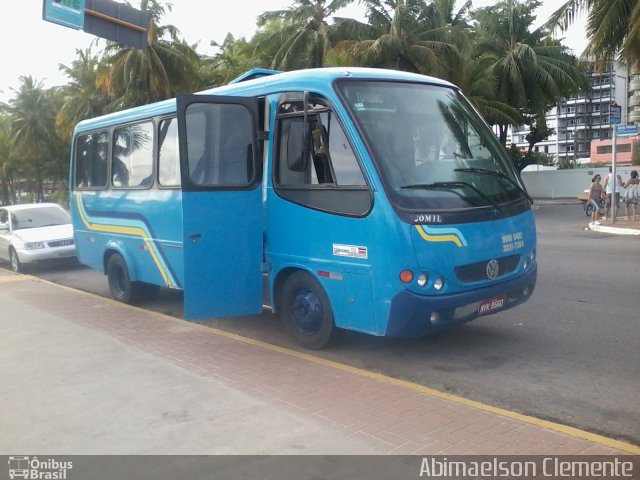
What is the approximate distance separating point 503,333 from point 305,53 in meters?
22.5

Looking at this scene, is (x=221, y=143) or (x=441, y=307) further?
(x=221, y=143)

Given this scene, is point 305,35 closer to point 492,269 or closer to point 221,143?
point 221,143

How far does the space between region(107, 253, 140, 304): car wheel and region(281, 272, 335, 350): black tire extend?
3.65 metres

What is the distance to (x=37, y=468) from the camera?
4406mm

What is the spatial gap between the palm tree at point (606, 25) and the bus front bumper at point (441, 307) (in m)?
14.7

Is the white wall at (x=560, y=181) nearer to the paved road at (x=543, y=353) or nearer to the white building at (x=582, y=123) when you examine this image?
the paved road at (x=543, y=353)

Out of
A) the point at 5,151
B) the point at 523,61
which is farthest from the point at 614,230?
the point at 5,151

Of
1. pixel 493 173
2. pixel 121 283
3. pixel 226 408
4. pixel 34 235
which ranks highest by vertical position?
pixel 493 173

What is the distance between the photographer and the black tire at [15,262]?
49.3 feet

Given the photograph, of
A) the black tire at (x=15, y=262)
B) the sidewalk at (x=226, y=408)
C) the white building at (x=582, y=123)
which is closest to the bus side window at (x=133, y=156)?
the sidewalk at (x=226, y=408)

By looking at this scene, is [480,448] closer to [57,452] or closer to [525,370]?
[525,370]

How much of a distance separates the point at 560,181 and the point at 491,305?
4182 cm

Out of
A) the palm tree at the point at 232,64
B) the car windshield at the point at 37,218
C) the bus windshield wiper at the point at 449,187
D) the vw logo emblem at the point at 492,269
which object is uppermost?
the palm tree at the point at 232,64

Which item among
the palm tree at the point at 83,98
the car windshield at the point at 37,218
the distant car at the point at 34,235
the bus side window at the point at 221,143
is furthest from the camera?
the palm tree at the point at 83,98
